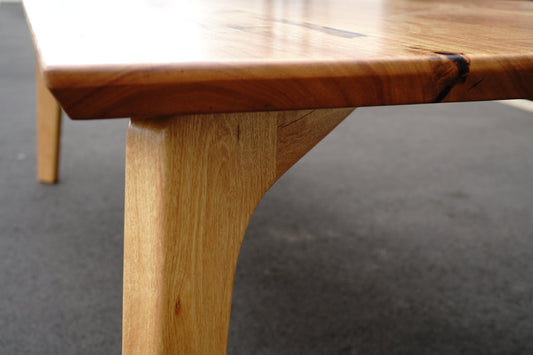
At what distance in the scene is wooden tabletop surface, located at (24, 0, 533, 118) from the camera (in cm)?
19

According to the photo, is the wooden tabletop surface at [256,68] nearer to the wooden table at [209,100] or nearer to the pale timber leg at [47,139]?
the wooden table at [209,100]

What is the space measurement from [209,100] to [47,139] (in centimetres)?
92

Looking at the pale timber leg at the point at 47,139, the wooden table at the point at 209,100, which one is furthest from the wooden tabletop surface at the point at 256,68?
the pale timber leg at the point at 47,139

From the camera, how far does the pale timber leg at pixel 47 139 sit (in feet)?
3.30

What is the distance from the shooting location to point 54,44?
0.23 meters

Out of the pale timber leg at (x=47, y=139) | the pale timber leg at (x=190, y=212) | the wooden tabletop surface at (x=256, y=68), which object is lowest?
the pale timber leg at (x=47, y=139)

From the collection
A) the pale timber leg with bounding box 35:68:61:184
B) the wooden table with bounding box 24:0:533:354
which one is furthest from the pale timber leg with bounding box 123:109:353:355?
the pale timber leg with bounding box 35:68:61:184

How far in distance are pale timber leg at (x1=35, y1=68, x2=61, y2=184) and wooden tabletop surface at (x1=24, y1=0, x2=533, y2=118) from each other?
0.74 metres

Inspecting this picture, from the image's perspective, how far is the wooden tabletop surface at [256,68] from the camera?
19 centimetres

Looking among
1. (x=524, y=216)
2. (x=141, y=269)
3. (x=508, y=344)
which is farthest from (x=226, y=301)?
(x=524, y=216)

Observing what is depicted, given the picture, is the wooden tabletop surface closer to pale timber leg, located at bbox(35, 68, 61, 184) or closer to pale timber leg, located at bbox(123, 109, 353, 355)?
pale timber leg, located at bbox(123, 109, 353, 355)

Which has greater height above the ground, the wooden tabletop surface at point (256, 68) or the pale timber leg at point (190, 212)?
the wooden tabletop surface at point (256, 68)

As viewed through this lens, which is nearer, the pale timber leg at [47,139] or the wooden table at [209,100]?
the wooden table at [209,100]

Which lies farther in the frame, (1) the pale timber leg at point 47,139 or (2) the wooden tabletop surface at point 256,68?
(1) the pale timber leg at point 47,139
